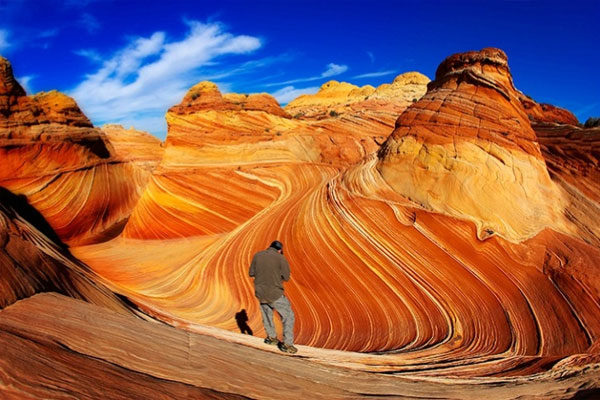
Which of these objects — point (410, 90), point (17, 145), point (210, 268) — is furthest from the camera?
point (410, 90)

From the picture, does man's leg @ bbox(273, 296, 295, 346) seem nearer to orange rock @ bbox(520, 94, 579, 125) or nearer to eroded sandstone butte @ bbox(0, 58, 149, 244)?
orange rock @ bbox(520, 94, 579, 125)

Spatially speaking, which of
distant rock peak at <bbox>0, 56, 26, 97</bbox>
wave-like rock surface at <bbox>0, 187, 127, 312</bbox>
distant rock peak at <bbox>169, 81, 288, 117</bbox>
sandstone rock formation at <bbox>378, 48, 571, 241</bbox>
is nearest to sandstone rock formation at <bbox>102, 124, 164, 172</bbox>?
distant rock peak at <bbox>169, 81, 288, 117</bbox>

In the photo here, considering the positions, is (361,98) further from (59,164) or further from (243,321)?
(243,321)

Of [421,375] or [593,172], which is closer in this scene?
[421,375]

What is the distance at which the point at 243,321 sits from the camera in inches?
329

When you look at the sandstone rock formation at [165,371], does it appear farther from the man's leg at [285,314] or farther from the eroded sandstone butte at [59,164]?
the eroded sandstone butte at [59,164]

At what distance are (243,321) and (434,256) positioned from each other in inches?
165

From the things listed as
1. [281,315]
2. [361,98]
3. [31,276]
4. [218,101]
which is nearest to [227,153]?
[218,101]

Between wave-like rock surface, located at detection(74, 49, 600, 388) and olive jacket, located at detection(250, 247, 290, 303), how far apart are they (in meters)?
1.11

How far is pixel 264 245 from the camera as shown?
10.2m

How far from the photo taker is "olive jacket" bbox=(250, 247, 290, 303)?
5.13 meters

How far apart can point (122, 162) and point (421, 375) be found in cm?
1930

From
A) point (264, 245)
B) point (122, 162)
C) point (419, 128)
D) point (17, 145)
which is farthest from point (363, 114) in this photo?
point (17, 145)

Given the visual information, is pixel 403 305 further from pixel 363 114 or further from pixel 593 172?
pixel 363 114
